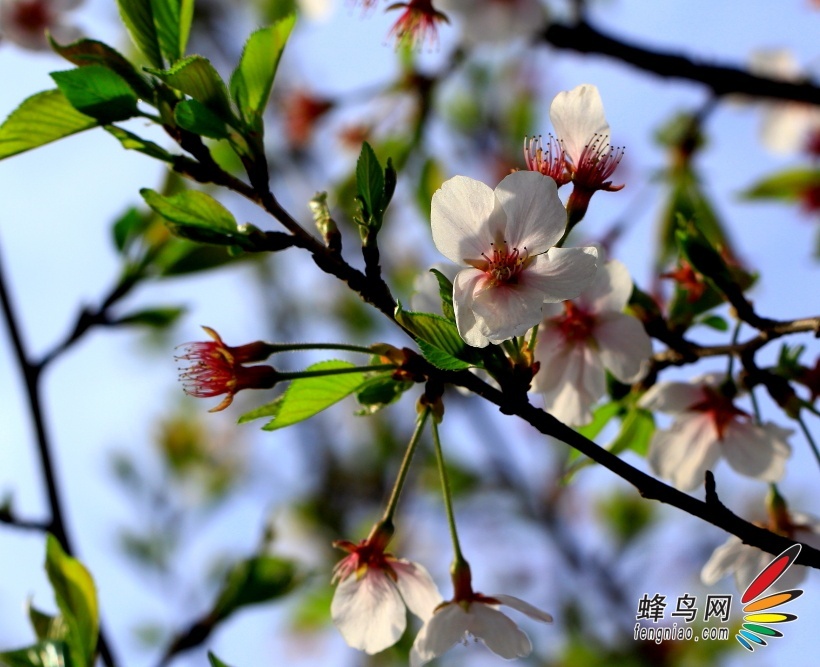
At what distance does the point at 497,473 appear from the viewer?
3.49 m

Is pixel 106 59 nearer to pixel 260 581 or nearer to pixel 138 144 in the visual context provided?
pixel 138 144

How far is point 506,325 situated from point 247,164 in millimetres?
326

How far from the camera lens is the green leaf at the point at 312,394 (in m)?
0.89

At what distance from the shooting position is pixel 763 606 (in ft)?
3.56

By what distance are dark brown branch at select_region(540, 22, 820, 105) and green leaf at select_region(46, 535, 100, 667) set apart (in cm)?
137

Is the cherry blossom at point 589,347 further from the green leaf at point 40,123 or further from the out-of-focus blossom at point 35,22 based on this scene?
the out-of-focus blossom at point 35,22

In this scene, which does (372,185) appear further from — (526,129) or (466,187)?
(526,129)

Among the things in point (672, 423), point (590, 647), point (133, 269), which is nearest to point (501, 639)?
point (672, 423)

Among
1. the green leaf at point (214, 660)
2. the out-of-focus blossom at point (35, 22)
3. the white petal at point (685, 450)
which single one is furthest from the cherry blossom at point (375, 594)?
the out-of-focus blossom at point (35, 22)

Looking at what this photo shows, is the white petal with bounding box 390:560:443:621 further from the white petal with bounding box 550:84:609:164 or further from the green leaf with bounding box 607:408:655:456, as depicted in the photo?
the white petal with bounding box 550:84:609:164

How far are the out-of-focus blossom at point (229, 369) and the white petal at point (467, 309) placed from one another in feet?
0.72

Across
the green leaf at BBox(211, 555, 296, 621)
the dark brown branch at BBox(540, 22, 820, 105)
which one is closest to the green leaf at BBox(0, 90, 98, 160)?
the green leaf at BBox(211, 555, 296, 621)

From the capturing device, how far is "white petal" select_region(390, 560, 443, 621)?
1.03m

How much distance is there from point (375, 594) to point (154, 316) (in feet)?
2.77
